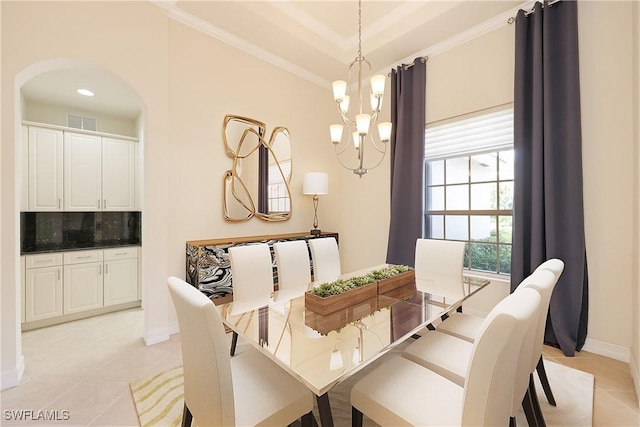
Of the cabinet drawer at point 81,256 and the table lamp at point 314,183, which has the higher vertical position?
the table lamp at point 314,183

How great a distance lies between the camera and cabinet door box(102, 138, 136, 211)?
355 centimetres

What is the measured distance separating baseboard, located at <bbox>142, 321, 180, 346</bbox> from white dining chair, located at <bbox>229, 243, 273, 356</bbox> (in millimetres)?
828

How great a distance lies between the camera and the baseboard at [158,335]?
2512 mm

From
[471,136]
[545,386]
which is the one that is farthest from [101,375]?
[471,136]

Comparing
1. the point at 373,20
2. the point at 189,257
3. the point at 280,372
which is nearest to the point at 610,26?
the point at 373,20

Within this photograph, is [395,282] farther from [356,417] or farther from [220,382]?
[220,382]

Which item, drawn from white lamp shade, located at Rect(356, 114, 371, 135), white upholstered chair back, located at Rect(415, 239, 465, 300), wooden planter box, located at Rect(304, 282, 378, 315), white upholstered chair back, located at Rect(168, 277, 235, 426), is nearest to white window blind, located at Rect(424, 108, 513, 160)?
white upholstered chair back, located at Rect(415, 239, 465, 300)

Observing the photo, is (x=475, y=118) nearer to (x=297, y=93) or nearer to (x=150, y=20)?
(x=297, y=93)

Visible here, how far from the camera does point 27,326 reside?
288 cm

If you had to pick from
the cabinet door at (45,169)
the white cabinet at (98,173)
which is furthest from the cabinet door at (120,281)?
the cabinet door at (45,169)

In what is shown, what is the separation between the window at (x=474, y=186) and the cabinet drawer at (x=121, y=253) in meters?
3.82

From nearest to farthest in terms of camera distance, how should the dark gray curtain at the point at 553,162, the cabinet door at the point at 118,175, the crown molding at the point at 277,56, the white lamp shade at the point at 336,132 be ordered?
the white lamp shade at the point at 336,132 → the dark gray curtain at the point at 553,162 → the crown molding at the point at 277,56 → the cabinet door at the point at 118,175

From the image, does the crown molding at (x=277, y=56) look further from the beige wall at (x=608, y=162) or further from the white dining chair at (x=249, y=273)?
the white dining chair at (x=249, y=273)

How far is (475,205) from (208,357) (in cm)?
314
